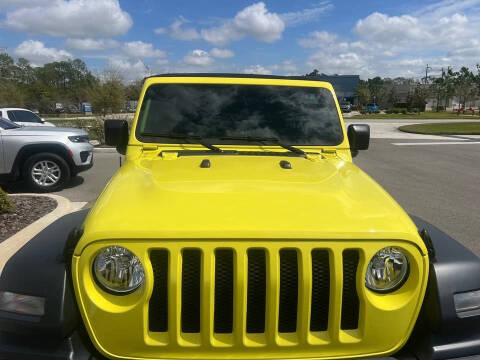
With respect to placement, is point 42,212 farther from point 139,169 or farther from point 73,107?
point 73,107

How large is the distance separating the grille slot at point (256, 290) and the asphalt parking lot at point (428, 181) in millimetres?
4008

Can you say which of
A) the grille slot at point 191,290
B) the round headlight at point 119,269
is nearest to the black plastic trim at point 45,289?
the round headlight at point 119,269

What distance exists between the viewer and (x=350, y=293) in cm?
169

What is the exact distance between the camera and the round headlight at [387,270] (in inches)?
66.1

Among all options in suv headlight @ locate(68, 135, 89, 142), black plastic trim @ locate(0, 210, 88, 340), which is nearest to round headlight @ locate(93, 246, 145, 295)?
black plastic trim @ locate(0, 210, 88, 340)

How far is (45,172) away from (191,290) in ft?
23.4

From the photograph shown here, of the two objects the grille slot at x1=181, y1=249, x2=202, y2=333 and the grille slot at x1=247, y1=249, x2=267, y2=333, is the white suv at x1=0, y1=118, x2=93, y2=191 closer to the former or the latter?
the grille slot at x1=181, y1=249, x2=202, y2=333

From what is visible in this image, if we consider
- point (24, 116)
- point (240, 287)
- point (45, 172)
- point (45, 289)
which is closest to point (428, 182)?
point (45, 172)

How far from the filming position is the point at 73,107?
6844cm

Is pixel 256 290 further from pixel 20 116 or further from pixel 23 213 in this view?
pixel 20 116

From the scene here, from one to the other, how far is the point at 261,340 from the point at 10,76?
80.8m

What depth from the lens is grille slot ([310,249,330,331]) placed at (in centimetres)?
166

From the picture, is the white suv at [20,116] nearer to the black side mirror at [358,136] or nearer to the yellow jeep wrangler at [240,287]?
the black side mirror at [358,136]

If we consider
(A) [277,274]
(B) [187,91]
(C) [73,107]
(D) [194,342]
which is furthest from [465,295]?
(C) [73,107]
